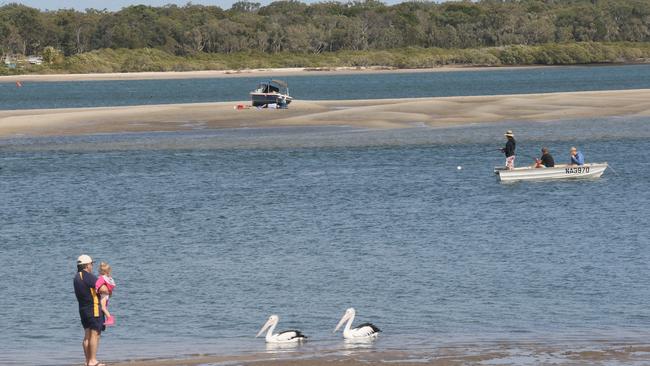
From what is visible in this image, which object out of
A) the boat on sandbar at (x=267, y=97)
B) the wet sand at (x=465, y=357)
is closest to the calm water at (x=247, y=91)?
the boat on sandbar at (x=267, y=97)

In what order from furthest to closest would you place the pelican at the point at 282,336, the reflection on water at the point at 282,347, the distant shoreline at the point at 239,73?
the distant shoreline at the point at 239,73 → the pelican at the point at 282,336 → the reflection on water at the point at 282,347

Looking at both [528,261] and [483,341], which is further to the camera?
[528,261]

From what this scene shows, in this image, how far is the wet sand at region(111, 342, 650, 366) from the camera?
57.7ft

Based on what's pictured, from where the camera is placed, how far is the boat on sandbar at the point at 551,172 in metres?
41.5

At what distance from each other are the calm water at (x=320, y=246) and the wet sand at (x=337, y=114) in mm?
14680

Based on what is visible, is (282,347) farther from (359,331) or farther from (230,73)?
(230,73)

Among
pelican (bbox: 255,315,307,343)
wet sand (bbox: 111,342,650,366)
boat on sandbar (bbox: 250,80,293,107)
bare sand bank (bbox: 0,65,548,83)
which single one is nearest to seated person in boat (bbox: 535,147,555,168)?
pelican (bbox: 255,315,307,343)

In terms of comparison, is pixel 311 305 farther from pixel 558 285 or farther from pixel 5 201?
pixel 5 201

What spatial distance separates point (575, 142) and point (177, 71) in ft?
419

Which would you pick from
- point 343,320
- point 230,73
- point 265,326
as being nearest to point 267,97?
point 343,320

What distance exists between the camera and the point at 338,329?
21156 mm

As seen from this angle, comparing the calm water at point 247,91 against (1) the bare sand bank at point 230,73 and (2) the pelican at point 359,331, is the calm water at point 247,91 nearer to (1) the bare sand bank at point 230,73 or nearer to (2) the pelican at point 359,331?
(1) the bare sand bank at point 230,73

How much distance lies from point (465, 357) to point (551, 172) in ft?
80.8

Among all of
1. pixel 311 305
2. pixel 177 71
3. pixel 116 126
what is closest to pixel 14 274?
pixel 311 305
